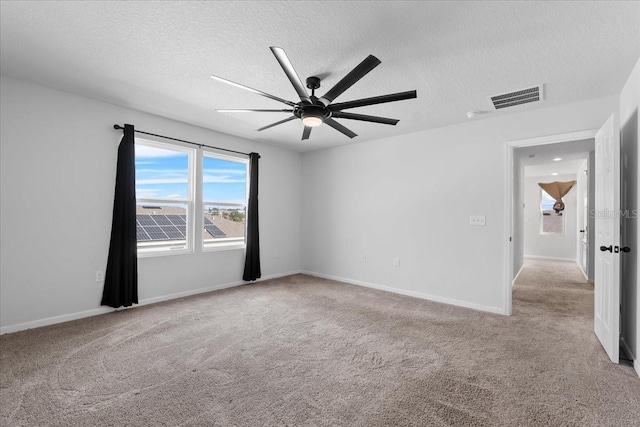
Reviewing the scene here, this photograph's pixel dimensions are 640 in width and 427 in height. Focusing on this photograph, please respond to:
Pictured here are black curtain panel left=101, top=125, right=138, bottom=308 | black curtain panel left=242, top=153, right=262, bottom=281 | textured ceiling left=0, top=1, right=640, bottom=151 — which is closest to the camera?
textured ceiling left=0, top=1, right=640, bottom=151

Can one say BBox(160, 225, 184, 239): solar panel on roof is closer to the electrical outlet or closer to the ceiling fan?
the ceiling fan

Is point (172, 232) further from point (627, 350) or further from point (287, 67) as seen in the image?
point (627, 350)

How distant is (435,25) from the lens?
78.7 inches

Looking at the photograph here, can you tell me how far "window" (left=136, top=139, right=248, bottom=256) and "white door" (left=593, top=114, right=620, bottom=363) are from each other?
4.61 m

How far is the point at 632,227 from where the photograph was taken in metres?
2.48

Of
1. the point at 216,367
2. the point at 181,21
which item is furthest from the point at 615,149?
the point at 216,367

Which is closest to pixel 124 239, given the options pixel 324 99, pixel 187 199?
pixel 187 199

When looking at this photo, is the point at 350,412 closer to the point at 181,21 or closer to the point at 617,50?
the point at 181,21

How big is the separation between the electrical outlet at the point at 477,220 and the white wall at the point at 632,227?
133cm

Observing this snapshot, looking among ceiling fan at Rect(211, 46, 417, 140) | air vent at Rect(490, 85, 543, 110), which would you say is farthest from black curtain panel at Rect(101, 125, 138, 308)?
air vent at Rect(490, 85, 543, 110)

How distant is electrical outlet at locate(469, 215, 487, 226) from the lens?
151 inches

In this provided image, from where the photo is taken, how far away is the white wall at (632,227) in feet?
7.56

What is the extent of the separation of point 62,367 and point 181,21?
274 cm

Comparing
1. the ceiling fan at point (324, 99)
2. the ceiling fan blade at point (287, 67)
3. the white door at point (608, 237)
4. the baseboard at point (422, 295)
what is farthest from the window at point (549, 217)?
the ceiling fan blade at point (287, 67)
